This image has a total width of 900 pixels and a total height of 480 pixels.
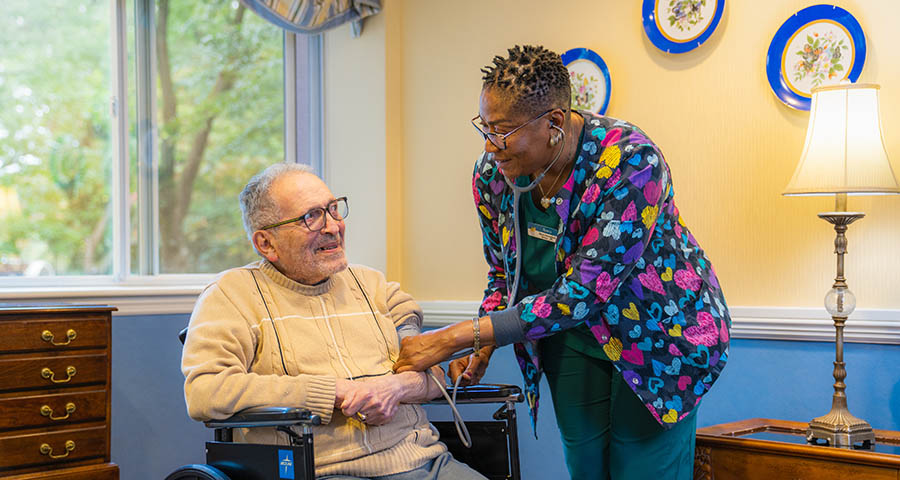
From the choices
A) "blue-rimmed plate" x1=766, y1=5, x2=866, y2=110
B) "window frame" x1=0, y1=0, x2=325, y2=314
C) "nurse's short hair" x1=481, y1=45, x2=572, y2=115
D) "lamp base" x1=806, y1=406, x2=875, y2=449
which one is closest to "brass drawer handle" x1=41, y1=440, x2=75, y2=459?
"window frame" x1=0, y1=0, x2=325, y2=314

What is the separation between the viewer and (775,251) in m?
2.41

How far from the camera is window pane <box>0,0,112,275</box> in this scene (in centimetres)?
286

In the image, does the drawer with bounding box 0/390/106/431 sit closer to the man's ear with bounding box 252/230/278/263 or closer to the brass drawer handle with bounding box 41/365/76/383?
the brass drawer handle with bounding box 41/365/76/383

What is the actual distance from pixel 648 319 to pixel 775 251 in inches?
39.2

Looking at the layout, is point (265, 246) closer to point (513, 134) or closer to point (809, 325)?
point (513, 134)

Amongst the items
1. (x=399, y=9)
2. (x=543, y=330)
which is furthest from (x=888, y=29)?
(x=399, y=9)

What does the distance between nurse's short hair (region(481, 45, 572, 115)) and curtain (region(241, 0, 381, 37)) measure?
183 centimetres

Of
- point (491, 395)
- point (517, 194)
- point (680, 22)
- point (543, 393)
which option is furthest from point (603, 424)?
point (680, 22)

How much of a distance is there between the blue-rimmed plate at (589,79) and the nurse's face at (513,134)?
1245mm

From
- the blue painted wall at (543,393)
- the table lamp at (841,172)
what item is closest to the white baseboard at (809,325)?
the blue painted wall at (543,393)

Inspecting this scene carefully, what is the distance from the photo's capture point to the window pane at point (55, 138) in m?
2.86

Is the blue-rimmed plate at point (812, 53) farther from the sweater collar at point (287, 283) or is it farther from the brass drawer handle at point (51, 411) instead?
the brass drawer handle at point (51, 411)

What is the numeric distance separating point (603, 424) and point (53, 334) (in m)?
1.59

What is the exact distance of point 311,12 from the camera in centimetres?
319
